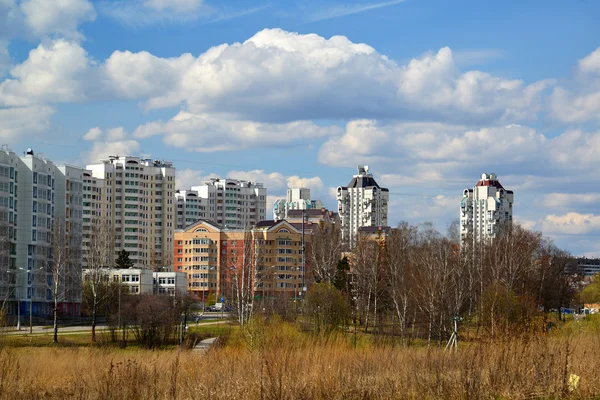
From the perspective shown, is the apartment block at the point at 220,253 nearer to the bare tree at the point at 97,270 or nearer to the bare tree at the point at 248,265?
the bare tree at the point at 248,265

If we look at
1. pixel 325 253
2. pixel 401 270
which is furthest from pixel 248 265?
pixel 325 253

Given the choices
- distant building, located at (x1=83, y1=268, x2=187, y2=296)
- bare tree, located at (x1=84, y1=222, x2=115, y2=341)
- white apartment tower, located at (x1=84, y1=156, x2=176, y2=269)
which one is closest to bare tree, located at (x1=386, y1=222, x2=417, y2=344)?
bare tree, located at (x1=84, y1=222, x2=115, y2=341)

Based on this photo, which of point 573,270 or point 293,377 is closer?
point 293,377

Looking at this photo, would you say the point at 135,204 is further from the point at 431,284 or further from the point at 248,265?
the point at 431,284

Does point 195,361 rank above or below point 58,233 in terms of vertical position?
below

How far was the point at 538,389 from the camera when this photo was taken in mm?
20375

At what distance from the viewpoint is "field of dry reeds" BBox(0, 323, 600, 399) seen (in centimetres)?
2033

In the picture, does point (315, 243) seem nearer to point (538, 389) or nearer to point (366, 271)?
point (366, 271)

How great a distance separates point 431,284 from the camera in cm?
6188

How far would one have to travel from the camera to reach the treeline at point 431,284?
6066 centimetres

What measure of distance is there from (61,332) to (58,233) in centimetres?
1174

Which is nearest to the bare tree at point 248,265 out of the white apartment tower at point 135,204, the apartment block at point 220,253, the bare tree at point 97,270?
the bare tree at point 97,270

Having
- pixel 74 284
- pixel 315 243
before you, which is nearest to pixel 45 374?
pixel 74 284

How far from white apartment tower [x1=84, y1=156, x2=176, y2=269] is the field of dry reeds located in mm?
141731
